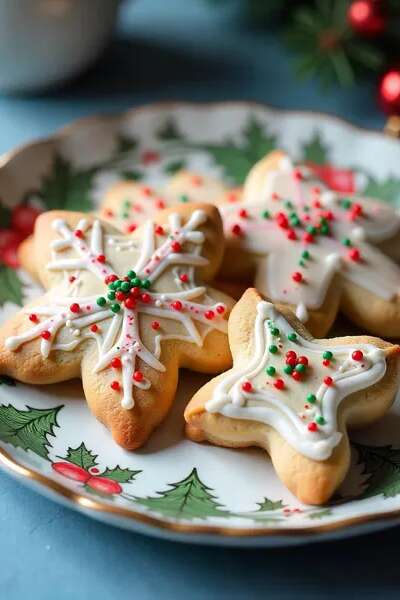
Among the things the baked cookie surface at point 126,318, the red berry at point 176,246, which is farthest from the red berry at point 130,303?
the red berry at point 176,246

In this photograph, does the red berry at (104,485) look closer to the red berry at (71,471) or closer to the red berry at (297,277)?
the red berry at (71,471)

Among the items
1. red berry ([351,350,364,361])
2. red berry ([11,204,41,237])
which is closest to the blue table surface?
red berry ([351,350,364,361])

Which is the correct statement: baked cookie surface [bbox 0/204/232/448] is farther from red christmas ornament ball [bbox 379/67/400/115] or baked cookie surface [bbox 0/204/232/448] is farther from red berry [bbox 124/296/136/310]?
red christmas ornament ball [bbox 379/67/400/115]

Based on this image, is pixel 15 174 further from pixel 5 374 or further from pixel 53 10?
pixel 5 374

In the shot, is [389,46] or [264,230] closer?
[264,230]

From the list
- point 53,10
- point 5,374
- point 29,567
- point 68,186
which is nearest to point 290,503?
point 29,567

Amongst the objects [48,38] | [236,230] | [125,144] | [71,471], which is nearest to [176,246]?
[236,230]
